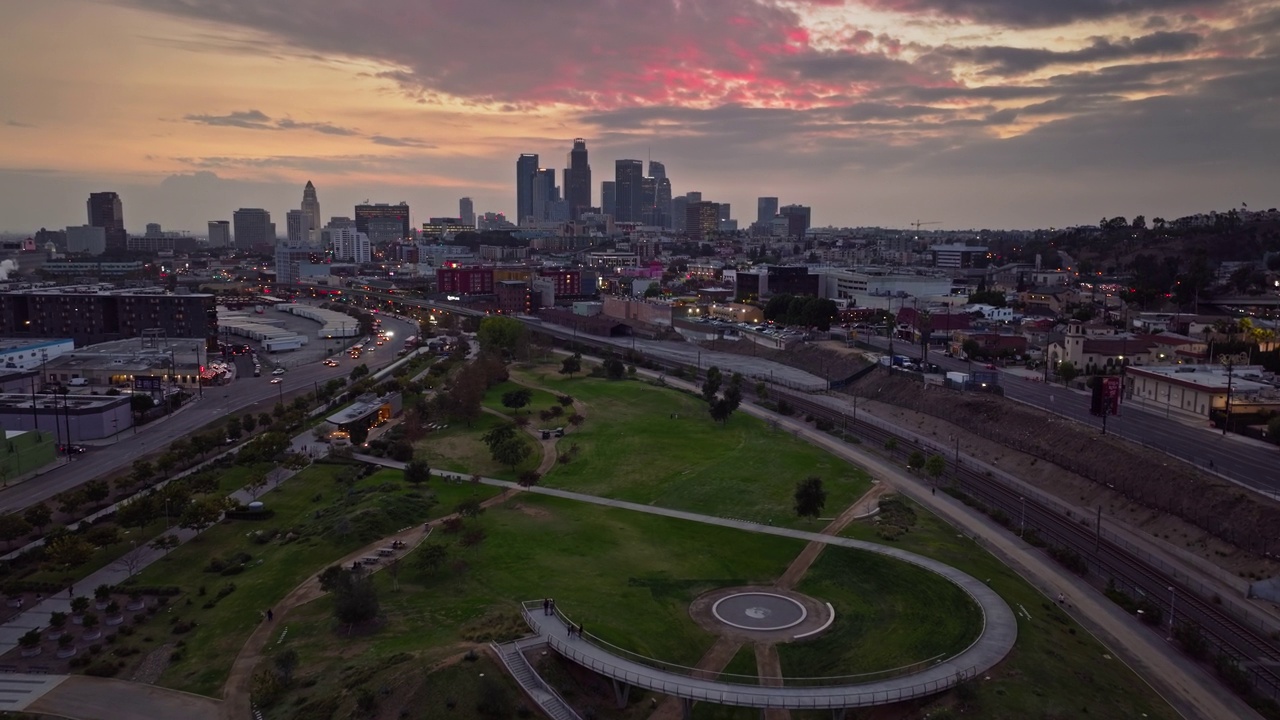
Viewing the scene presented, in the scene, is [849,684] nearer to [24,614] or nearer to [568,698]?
[568,698]

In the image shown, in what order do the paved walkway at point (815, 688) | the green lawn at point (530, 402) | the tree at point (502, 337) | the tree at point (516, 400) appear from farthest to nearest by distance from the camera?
the tree at point (502, 337)
the green lawn at point (530, 402)
the tree at point (516, 400)
the paved walkway at point (815, 688)

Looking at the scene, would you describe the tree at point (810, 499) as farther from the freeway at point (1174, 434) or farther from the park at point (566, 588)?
the freeway at point (1174, 434)

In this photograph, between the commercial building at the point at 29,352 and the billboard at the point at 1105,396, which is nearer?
the billboard at the point at 1105,396

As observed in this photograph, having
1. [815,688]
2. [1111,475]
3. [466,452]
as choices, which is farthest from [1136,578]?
[466,452]

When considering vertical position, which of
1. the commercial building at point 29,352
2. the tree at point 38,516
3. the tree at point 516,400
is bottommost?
the tree at point 38,516

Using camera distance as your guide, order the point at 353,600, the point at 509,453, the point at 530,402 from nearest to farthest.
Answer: the point at 353,600 < the point at 509,453 < the point at 530,402

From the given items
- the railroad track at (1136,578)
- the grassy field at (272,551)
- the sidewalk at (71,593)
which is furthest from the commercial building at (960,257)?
the sidewalk at (71,593)

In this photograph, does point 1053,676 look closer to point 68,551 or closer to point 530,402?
point 68,551
